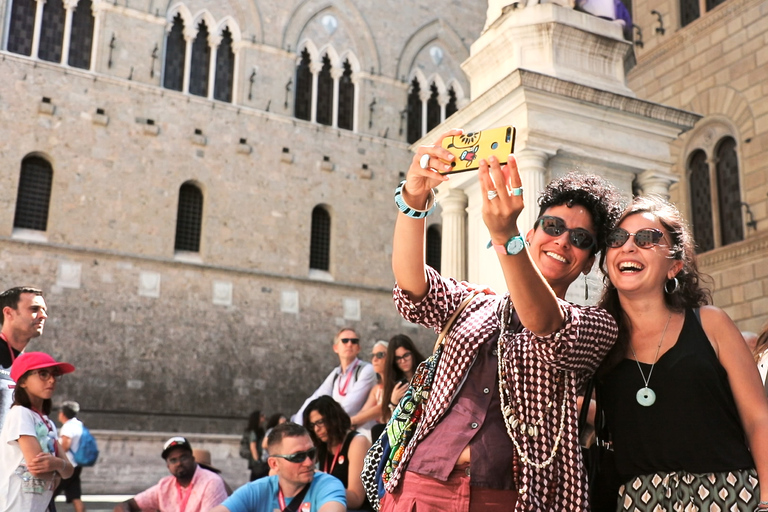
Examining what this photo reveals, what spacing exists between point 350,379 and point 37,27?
1326 centimetres

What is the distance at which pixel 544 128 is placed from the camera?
6.41 m

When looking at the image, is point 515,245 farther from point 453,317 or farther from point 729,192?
point 729,192

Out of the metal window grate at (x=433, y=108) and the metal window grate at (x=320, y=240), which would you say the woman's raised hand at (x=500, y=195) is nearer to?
the metal window grate at (x=320, y=240)

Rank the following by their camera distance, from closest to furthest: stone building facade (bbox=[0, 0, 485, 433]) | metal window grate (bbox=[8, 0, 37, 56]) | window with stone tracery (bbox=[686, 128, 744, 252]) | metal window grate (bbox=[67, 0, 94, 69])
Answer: window with stone tracery (bbox=[686, 128, 744, 252]) < stone building facade (bbox=[0, 0, 485, 433]) < metal window grate (bbox=[8, 0, 37, 56]) < metal window grate (bbox=[67, 0, 94, 69])

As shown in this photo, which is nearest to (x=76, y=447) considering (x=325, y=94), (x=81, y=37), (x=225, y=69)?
(x=81, y=37)

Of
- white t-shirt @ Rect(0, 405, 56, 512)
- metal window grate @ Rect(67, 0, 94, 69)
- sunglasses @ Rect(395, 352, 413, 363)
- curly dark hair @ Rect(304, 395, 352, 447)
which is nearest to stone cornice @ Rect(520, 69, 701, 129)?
sunglasses @ Rect(395, 352, 413, 363)

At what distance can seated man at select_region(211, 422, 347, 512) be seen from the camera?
12.2 ft

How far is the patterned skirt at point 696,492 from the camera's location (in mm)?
1896

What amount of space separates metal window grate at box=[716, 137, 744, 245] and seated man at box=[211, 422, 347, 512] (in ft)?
37.2

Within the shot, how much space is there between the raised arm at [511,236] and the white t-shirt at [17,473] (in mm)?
2981

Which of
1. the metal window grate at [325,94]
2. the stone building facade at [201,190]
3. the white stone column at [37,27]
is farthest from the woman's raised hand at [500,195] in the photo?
the metal window grate at [325,94]

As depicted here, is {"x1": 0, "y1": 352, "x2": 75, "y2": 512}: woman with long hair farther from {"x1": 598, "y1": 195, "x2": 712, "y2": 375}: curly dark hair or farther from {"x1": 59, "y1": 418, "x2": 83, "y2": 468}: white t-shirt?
{"x1": 59, "y1": 418, "x2": 83, "y2": 468}: white t-shirt

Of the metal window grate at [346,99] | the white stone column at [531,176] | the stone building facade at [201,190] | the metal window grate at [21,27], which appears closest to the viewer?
the white stone column at [531,176]

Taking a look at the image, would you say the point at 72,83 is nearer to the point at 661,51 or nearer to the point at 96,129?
the point at 96,129
